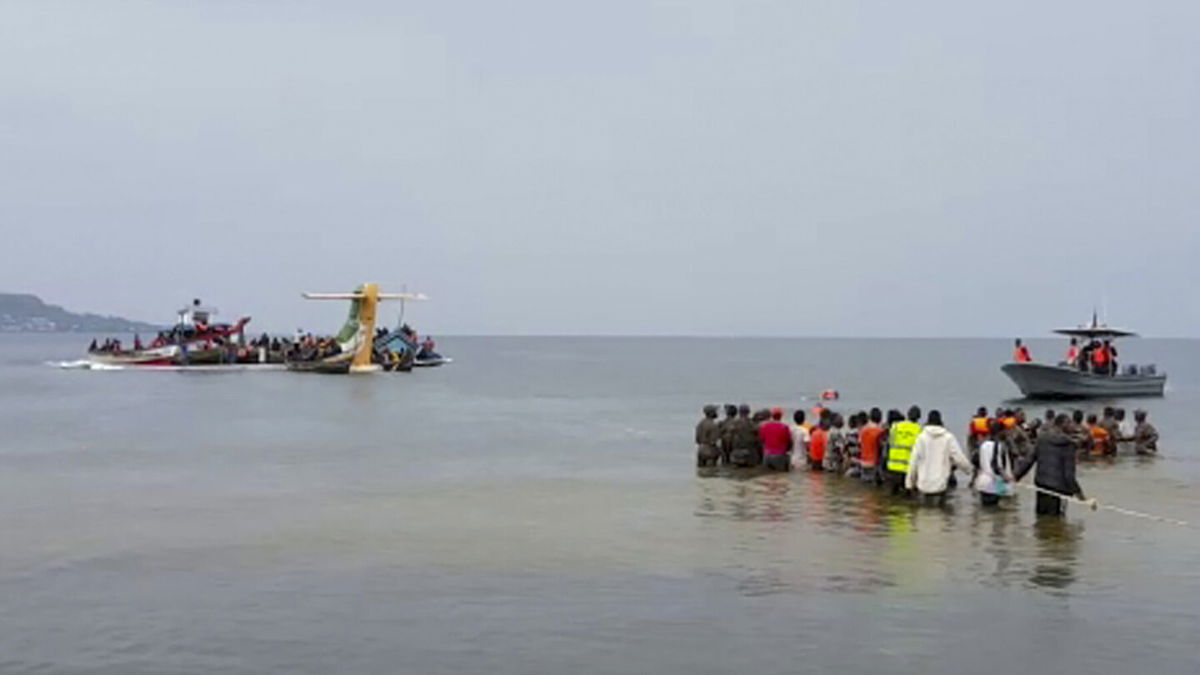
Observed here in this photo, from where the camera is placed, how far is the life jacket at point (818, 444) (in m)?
21.4

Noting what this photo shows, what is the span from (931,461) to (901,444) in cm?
75

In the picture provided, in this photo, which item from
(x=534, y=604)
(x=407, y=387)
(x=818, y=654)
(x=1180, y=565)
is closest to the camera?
(x=818, y=654)

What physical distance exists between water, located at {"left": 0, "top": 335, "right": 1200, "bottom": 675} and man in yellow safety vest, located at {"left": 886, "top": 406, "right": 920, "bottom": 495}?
50 cm

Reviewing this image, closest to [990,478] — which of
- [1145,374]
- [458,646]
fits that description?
[458,646]

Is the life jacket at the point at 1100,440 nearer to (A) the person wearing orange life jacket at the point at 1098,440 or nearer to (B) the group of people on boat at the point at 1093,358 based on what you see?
(A) the person wearing orange life jacket at the point at 1098,440

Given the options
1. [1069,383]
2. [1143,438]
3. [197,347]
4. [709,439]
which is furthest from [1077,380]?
[197,347]

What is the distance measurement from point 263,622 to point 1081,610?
720 cm

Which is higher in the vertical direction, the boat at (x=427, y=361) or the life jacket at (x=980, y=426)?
the boat at (x=427, y=361)

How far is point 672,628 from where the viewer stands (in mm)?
11000

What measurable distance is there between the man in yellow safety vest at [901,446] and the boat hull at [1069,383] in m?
34.5

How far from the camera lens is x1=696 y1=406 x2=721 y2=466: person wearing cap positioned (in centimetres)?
2286

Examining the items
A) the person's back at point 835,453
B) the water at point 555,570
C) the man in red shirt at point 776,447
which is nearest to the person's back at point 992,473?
the water at point 555,570

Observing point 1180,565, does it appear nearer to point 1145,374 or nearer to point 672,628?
point 672,628

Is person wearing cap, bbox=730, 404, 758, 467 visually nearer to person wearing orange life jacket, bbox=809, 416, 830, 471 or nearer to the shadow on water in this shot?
person wearing orange life jacket, bbox=809, 416, 830, 471
